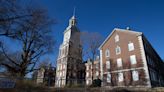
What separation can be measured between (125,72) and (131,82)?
2098mm

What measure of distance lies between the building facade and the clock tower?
1442 cm

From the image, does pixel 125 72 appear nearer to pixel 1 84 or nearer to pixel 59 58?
pixel 1 84

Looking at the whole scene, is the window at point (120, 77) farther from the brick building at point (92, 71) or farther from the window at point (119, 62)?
the brick building at point (92, 71)

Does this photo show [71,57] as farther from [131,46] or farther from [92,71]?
[131,46]

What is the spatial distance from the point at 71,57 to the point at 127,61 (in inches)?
977

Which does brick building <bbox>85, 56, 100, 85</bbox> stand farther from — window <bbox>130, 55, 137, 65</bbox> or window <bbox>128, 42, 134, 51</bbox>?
window <bbox>130, 55, 137, 65</bbox>

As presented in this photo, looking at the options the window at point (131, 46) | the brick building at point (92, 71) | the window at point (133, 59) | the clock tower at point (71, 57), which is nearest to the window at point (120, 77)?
the window at point (133, 59)

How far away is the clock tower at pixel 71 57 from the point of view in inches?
1762

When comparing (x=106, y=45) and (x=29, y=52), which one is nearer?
(x=29, y=52)

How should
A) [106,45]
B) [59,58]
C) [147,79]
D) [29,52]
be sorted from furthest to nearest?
[59,58] < [106,45] < [147,79] < [29,52]

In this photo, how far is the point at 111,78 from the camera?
26.0 meters

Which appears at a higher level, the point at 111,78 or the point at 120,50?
the point at 120,50

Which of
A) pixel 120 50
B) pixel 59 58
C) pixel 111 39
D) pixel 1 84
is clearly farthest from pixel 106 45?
pixel 59 58

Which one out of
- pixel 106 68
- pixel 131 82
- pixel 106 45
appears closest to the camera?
pixel 131 82
